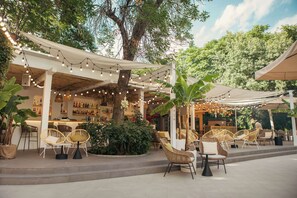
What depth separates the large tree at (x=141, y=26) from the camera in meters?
7.84

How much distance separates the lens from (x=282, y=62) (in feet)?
12.0

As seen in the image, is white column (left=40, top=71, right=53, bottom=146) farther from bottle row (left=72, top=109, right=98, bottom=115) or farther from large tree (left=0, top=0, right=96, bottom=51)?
bottle row (left=72, top=109, right=98, bottom=115)

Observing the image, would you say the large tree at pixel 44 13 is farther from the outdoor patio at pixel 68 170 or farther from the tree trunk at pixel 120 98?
the outdoor patio at pixel 68 170

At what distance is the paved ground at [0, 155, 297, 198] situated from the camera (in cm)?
381

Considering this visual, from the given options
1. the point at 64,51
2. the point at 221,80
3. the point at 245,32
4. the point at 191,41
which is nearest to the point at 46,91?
the point at 64,51

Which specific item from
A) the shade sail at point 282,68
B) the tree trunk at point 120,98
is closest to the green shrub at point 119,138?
the tree trunk at point 120,98

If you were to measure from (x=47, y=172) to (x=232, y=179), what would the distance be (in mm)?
4277

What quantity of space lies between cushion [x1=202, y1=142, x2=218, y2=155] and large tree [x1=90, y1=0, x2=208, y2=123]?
3.15 m

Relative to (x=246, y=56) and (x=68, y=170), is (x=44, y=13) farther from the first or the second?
(x=246, y=56)

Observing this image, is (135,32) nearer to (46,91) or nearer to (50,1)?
(50,1)

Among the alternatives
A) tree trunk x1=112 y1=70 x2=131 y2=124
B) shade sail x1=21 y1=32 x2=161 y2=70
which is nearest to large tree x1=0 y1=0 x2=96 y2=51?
shade sail x1=21 y1=32 x2=161 y2=70

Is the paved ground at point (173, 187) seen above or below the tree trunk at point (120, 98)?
below

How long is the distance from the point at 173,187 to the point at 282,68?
314 centimetres

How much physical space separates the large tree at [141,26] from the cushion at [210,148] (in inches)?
124
